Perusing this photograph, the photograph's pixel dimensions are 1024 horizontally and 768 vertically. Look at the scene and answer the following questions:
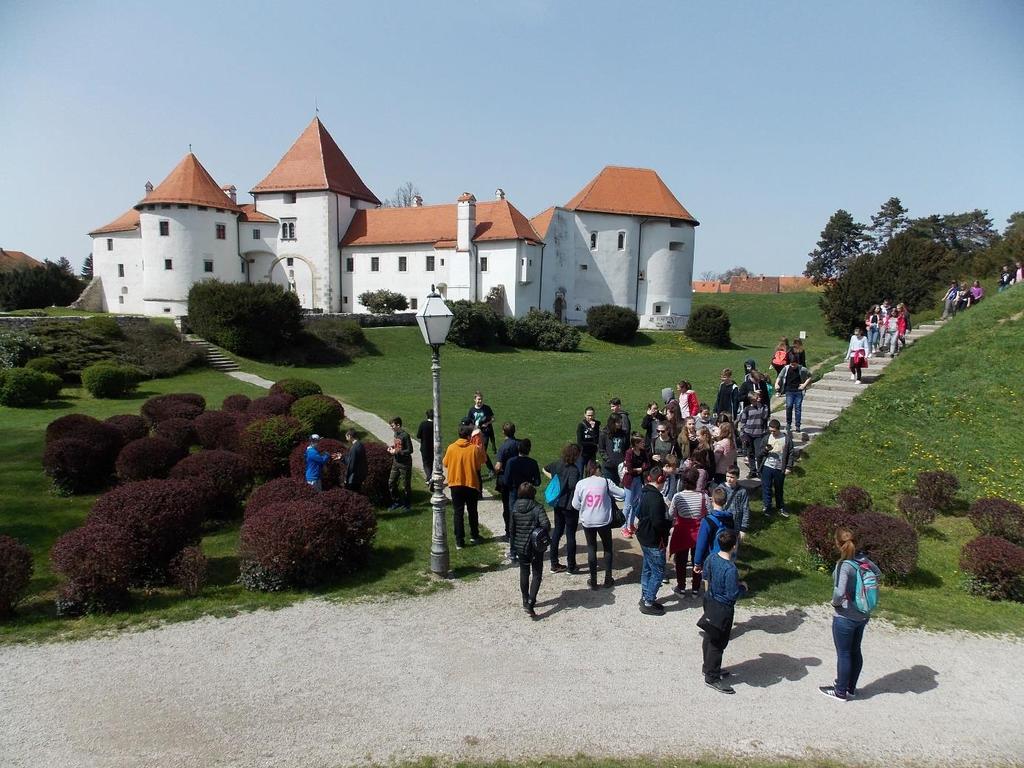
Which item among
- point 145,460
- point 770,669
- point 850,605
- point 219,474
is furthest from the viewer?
point 145,460

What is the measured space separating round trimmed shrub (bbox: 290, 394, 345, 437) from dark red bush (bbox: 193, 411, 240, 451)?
1.44 meters

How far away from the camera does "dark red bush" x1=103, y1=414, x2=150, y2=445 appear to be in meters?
14.3

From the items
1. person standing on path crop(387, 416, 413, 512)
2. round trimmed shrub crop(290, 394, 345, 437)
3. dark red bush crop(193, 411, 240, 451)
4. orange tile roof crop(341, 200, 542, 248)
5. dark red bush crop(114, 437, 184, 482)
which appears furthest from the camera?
orange tile roof crop(341, 200, 542, 248)

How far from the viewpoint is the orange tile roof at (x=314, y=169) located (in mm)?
48125

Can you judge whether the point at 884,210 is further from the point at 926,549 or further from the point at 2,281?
the point at 2,281

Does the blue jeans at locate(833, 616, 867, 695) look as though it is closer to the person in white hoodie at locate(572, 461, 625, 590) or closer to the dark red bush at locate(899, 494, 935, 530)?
the person in white hoodie at locate(572, 461, 625, 590)

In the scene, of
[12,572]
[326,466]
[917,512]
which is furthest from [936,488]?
[12,572]

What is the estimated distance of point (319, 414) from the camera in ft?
51.7

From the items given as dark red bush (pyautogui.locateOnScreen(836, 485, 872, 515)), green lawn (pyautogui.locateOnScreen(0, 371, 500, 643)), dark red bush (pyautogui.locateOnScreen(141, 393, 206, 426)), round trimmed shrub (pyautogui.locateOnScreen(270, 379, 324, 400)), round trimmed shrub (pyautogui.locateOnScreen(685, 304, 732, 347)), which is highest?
round trimmed shrub (pyautogui.locateOnScreen(685, 304, 732, 347))

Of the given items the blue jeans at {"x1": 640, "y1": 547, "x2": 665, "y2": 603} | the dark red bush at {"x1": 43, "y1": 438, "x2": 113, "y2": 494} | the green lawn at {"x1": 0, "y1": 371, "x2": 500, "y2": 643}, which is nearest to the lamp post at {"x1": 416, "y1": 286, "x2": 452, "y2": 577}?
the green lawn at {"x1": 0, "y1": 371, "x2": 500, "y2": 643}

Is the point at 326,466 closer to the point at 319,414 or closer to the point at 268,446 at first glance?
the point at 268,446

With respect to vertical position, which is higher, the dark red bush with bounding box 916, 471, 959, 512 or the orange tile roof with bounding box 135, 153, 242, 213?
the orange tile roof with bounding box 135, 153, 242, 213

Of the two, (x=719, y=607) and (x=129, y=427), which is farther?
(x=129, y=427)

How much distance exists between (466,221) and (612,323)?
12241 millimetres
